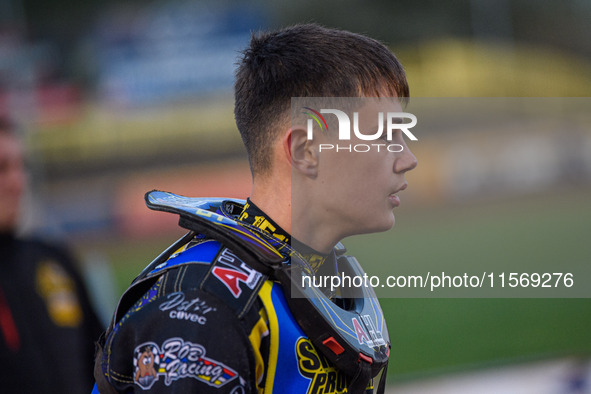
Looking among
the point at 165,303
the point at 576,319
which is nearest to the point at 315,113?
the point at 165,303

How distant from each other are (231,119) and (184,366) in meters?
18.8

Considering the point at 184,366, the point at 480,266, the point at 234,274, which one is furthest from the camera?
the point at 480,266

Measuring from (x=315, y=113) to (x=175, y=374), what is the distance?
0.77 meters

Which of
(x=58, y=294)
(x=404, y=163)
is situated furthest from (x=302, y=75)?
(x=58, y=294)

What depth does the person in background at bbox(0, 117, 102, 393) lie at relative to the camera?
3.14m

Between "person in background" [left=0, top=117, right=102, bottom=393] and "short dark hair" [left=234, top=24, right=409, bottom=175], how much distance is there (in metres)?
1.72

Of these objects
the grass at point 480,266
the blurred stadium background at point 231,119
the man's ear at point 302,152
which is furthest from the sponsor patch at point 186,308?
the blurred stadium background at point 231,119

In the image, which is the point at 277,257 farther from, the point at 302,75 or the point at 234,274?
the point at 302,75

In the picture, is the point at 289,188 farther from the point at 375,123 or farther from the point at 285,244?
the point at 375,123

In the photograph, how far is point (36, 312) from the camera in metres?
3.24

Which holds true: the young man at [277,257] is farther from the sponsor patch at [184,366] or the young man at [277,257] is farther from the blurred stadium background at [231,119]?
the blurred stadium background at [231,119]

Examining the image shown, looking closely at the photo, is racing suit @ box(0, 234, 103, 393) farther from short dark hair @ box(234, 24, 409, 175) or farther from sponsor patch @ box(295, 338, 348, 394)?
sponsor patch @ box(295, 338, 348, 394)

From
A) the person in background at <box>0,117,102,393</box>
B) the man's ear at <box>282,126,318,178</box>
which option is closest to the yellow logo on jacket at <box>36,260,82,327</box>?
the person in background at <box>0,117,102,393</box>

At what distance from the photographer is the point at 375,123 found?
1.88 metres
